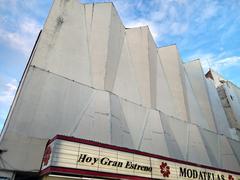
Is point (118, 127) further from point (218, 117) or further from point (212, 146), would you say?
point (218, 117)

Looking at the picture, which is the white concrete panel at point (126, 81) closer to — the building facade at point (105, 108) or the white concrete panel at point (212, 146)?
the building facade at point (105, 108)

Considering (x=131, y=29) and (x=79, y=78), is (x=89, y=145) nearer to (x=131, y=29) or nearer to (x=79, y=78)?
(x=79, y=78)

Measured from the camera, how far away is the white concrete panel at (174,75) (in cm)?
1739

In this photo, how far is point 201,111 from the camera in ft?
65.3

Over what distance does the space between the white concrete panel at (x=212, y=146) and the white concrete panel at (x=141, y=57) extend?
723 centimetres

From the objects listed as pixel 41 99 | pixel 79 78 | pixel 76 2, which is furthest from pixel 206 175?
pixel 76 2

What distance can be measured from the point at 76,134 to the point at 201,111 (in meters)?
15.0

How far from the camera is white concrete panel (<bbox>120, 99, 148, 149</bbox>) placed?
12.2 m

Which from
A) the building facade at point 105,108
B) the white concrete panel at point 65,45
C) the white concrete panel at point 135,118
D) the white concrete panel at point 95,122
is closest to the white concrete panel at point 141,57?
the building facade at point 105,108

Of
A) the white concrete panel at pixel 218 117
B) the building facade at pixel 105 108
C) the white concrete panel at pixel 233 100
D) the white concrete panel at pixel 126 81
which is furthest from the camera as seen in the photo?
the white concrete panel at pixel 233 100

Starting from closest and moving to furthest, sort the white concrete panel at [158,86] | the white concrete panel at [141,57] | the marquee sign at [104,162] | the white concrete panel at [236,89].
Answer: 1. the marquee sign at [104,162]
2. the white concrete panel at [141,57]
3. the white concrete panel at [158,86]
4. the white concrete panel at [236,89]

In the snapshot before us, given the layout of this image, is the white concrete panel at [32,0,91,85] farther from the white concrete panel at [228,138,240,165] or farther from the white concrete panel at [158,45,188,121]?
the white concrete panel at [228,138,240,165]

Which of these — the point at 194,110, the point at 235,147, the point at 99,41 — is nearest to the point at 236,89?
the point at 235,147

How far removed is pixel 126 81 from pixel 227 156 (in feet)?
43.3
